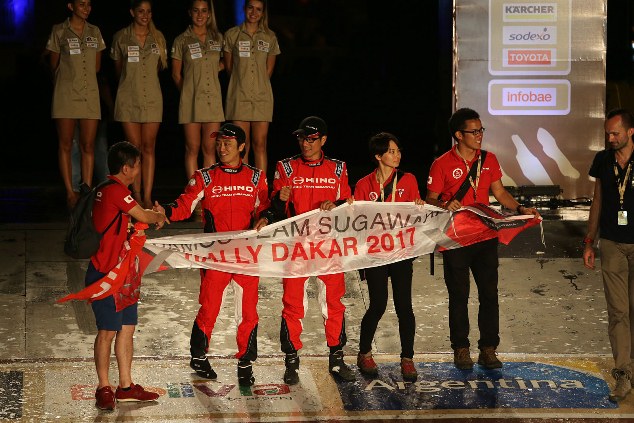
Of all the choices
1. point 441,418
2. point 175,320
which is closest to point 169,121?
point 175,320

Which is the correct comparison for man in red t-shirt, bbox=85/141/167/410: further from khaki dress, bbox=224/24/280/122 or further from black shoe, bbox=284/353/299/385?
khaki dress, bbox=224/24/280/122

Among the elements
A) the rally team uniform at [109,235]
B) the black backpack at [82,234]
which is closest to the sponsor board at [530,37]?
the rally team uniform at [109,235]

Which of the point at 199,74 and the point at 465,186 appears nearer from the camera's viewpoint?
the point at 465,186

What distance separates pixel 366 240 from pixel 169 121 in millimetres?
9358

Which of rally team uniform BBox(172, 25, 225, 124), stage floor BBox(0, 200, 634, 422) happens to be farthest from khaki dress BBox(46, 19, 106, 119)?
stage floor BBox(0, 200, 634, 422)

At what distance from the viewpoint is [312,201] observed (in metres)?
9.25

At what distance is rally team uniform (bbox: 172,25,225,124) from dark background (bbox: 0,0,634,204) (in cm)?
349

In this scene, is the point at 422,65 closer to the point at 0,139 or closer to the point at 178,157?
the point at 178,157

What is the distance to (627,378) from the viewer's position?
28.6 ft

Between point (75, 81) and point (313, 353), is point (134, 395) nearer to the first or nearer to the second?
point (313, 353)

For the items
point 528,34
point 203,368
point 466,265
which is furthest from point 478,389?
point 528,34

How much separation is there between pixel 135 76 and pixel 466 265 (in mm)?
4955

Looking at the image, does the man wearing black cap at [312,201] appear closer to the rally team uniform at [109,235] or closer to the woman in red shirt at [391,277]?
the woman in red shirt at [391,277]

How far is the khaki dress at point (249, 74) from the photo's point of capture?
13.1m
